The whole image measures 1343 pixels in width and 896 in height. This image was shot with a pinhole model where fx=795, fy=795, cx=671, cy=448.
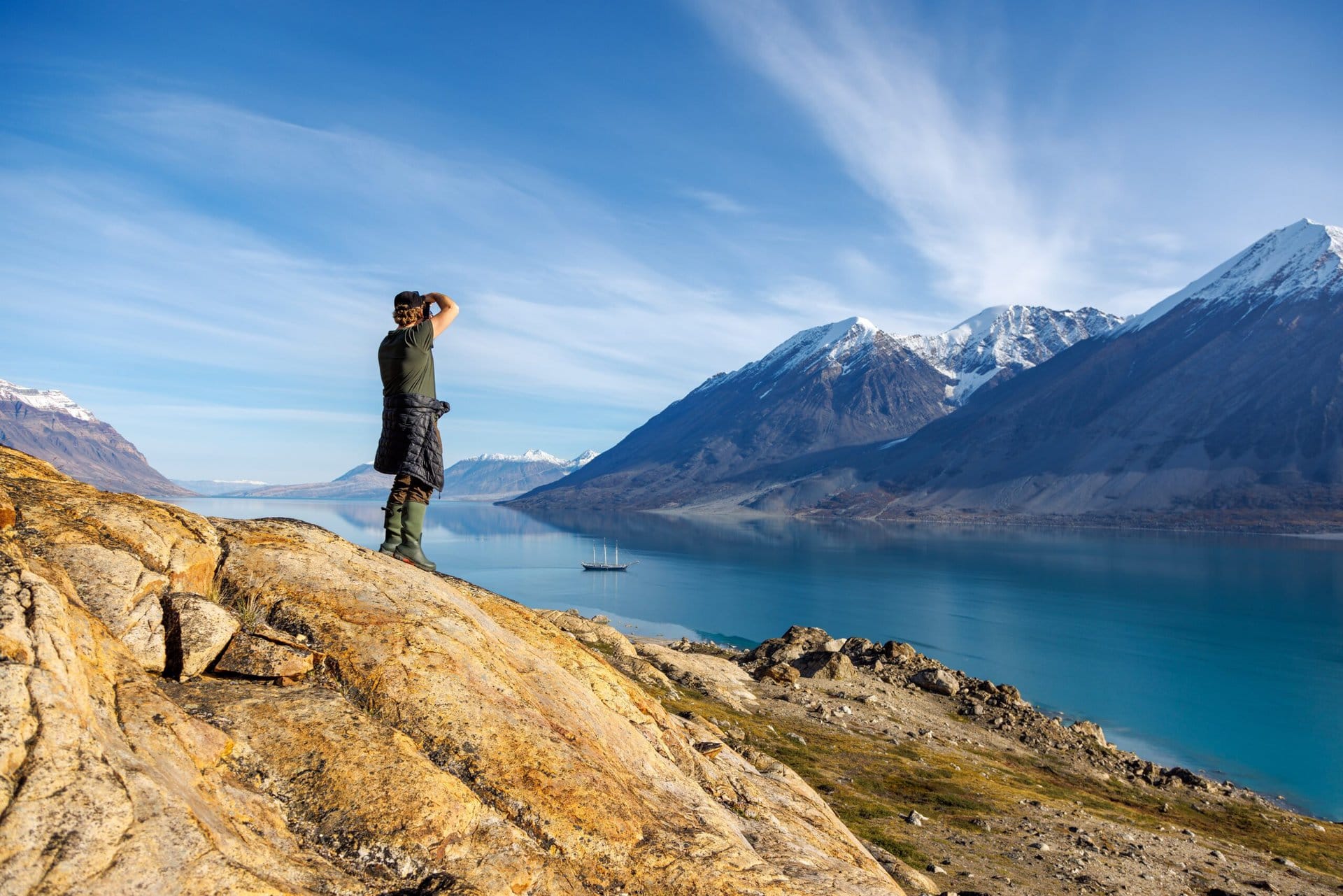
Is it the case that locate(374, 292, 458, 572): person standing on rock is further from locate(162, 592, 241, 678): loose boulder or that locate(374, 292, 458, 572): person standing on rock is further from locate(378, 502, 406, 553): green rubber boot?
locate(162, 592, 241, 678): loose boulder

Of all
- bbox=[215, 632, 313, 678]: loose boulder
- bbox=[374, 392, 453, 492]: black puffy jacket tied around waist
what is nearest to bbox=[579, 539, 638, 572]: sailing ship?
bbox=[374, 392, 453, 492]: black puffy jacket tied around waist

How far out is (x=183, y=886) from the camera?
3.41 metres

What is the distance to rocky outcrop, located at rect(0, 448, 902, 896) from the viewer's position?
11.8 ft

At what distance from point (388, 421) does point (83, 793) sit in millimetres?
4784

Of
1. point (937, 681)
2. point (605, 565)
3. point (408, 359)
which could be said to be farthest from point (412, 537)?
point (605, 565)

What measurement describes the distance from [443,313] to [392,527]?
230cm

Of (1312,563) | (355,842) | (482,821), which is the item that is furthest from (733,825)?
(1312,563)

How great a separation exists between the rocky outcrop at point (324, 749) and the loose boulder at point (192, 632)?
6 cm

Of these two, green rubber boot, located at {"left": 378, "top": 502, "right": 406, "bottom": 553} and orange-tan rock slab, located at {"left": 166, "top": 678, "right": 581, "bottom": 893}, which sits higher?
green rubber boot, located at {"left": 378, "top": 502, "right": 406, "bottom": 553}

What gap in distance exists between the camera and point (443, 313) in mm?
7844

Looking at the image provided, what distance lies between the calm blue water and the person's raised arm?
40236mm

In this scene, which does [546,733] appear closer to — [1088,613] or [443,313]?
[443,313]

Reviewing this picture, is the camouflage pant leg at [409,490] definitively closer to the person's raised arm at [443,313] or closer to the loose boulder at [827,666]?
the person's raised arm at [443,313]

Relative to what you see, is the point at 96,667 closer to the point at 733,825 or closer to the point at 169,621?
the point at 169,621
